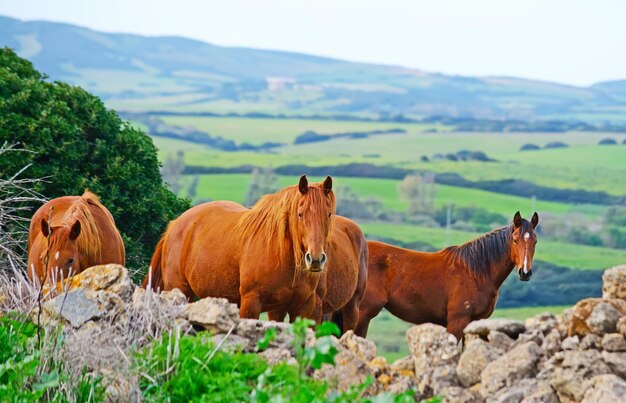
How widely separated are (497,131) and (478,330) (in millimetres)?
142994

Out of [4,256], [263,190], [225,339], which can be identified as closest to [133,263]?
[4,256]

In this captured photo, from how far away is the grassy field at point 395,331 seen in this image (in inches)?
1875

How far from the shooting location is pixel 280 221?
1096 cm

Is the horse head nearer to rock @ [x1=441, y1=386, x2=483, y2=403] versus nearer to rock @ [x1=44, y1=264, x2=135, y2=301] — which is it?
rock @ [x1=44, y1=264, x2=135, y2=301]

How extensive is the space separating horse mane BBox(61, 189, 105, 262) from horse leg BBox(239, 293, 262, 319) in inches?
63.0

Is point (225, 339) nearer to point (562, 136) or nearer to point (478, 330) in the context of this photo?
point (478, 330)

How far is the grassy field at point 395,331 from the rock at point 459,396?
36649mm

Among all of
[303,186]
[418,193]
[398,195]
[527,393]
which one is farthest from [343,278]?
[398,195]

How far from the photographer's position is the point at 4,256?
13.0m

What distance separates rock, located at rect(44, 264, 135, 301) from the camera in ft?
30.9

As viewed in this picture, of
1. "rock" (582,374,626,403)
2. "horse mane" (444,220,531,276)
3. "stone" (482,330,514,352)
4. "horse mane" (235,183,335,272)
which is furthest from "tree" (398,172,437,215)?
"rock" (582,374,626,403)

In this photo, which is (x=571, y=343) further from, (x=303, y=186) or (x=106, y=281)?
(x=106, y=281)

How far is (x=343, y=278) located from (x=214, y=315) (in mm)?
3960

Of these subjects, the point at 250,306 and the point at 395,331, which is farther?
the point at 395,331
